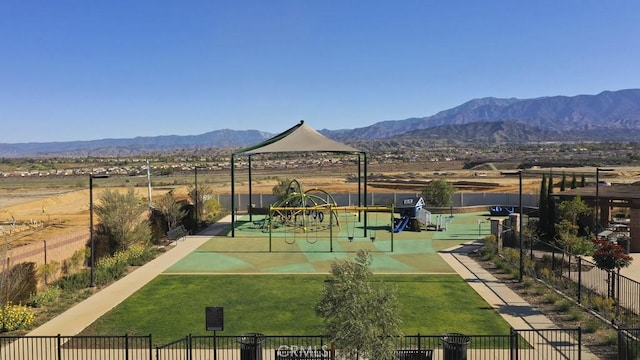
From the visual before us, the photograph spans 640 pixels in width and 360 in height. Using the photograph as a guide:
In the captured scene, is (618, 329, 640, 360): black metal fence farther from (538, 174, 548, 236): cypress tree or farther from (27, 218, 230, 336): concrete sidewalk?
(538, 174, 548, 236): cypress tree

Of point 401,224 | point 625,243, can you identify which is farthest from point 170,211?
point 625,243

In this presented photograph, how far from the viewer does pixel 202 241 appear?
122ft

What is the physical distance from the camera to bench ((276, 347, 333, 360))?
553 inches

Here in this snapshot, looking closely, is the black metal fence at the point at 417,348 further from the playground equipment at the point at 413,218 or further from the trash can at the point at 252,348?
the playground equipment at the point at 413,218

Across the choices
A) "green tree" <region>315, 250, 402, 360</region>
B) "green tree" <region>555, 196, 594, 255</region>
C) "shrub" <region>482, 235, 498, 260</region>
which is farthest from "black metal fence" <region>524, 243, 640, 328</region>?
"green tree" <region>315, 250, 402, 360</region>

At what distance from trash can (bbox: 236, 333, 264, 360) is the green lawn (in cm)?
334

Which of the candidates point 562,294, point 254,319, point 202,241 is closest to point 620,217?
point 562,294

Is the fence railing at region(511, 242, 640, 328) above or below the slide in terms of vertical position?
below

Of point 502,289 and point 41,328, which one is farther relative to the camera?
point 502,289

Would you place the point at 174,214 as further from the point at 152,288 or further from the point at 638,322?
the point at 638,322

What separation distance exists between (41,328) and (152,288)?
5834mm

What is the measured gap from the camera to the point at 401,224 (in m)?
41.3

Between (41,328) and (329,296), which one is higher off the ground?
(329,296)

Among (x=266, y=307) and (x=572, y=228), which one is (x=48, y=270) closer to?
(x=266, y=307)
